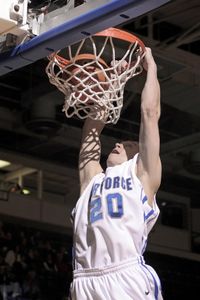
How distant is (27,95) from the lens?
9.74 meters

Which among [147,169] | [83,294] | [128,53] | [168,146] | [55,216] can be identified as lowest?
[83,294]

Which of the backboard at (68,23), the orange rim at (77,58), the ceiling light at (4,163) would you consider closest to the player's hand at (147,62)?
the orange rim at (77,58)

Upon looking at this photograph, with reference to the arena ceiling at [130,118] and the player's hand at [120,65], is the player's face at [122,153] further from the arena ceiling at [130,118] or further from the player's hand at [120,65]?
the arena ceiling at [130,118]

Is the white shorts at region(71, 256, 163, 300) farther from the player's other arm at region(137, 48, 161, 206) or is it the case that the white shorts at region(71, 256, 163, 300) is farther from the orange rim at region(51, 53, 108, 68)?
the orange rim at region(51, 53, 108, 68)

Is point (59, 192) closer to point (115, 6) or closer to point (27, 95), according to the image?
point (27, 95)

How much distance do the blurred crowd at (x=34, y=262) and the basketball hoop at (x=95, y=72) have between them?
777 centimetres

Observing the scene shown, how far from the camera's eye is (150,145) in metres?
3.68

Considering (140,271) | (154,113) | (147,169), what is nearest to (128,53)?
(154,113)

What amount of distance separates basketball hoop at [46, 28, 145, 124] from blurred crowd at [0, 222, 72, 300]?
777cm

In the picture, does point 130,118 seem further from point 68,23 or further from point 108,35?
point 68,23

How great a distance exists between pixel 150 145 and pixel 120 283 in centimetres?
66

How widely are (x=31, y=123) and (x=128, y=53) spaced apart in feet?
20.3

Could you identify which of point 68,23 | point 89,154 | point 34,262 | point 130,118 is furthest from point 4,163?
point 68,23

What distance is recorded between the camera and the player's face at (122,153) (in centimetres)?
395
